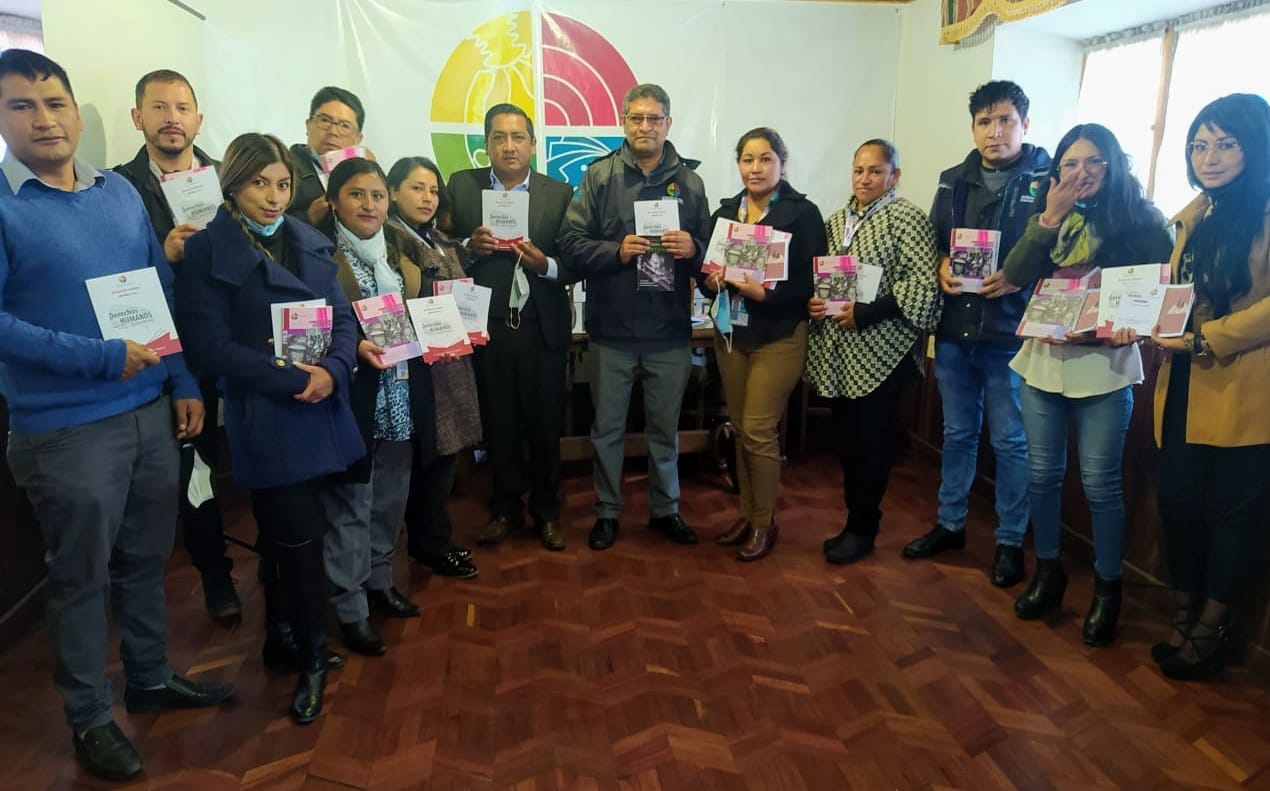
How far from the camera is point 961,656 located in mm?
2348

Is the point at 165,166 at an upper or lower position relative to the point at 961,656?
upper

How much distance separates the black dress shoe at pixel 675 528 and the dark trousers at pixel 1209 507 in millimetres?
1600

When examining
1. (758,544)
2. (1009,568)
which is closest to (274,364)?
(758,544)

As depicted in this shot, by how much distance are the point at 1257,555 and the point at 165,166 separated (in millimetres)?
3361

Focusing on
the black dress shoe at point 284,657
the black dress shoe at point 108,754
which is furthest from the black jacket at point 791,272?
the black dress shoe at point 108,754

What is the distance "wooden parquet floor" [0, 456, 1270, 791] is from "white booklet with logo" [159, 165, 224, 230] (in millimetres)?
1298

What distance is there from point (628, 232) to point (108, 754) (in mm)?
2155

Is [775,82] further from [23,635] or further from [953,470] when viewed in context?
[23,635]

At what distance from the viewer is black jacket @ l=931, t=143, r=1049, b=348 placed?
2.56m

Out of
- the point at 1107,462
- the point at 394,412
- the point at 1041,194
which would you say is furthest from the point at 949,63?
the point at 394,412

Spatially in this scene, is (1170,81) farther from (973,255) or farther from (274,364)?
(274,364)

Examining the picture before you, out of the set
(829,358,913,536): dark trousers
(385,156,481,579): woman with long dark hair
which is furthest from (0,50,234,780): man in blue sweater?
(829,358,913,536): dark trousers

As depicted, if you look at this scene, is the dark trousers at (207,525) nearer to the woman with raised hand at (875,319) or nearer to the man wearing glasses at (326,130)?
the man wearing glasses at (326,130)

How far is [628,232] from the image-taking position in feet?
9.41
